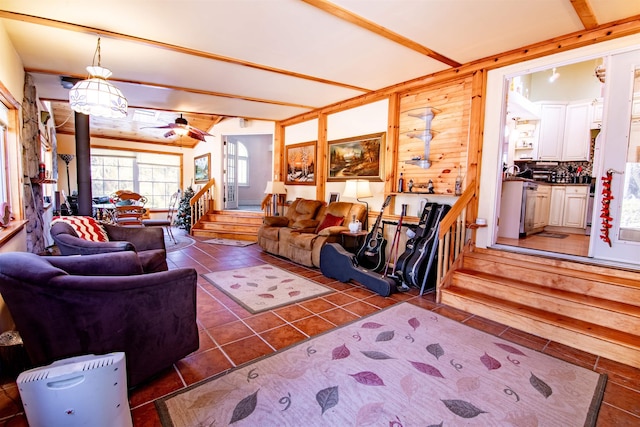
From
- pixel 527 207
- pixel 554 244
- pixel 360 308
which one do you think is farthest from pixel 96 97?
pixel 527 207

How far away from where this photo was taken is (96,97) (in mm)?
2539

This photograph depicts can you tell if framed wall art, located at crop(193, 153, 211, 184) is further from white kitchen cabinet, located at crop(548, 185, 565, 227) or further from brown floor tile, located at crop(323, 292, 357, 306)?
white kitchen cabinet, located at crop(548, 185, 565, 227)

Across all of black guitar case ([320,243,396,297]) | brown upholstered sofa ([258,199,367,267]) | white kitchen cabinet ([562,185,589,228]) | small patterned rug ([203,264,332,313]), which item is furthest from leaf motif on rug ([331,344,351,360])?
white kitchen cabinet ([562,185,589,228])

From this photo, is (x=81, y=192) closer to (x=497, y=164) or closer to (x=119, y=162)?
(x=119, y=162)

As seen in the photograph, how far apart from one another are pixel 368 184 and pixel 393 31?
2.20 m

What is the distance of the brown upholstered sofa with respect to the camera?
445 centimetres

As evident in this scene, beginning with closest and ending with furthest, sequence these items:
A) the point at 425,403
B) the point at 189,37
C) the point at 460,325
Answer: the point at 425,403 → the point at 460,325 → the point at 189,37

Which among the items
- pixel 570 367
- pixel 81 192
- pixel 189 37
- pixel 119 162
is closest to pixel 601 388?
pixel 570 367

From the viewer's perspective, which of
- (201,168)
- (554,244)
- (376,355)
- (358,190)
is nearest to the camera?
(376,355)

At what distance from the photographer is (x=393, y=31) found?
279cm

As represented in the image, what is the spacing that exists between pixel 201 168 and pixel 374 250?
6.76 meters

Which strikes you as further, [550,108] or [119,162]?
[119,162]

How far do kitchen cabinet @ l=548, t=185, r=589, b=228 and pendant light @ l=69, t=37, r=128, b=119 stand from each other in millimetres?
6506

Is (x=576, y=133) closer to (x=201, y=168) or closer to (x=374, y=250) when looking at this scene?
(x=374, y=250)
